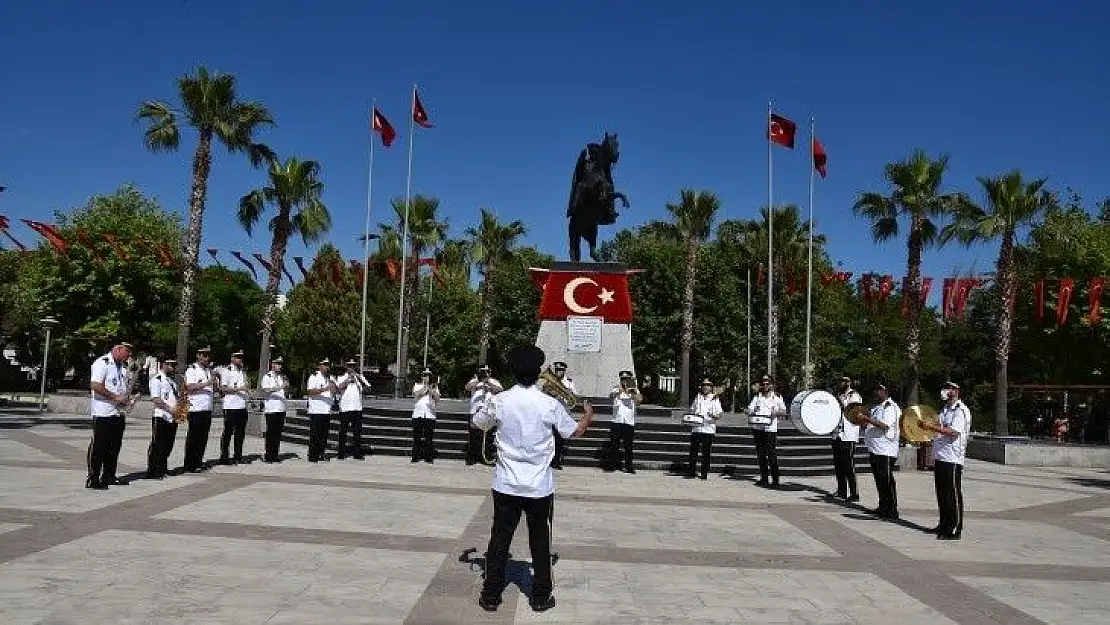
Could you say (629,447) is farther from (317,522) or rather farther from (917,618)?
(917,618)

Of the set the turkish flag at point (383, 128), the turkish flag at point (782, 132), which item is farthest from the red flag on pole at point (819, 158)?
the turkish flag at point (383, 128)

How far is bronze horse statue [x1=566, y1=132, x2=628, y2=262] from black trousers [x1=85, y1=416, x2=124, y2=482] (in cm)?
1369

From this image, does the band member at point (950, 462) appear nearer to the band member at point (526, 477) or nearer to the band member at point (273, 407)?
the band member at point (526, 477)

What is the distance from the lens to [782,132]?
90.6ft

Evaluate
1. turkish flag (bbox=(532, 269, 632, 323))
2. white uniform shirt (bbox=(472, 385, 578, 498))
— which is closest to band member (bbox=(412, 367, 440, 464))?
turkish flag (bbox=(532, 269, 632, 323))

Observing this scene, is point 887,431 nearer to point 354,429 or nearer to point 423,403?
point 423,403

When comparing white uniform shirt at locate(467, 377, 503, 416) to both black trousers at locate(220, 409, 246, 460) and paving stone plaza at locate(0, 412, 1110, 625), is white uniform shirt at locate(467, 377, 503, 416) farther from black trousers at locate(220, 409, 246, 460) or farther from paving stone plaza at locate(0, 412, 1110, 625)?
black trousers at locate(220, 409, 246, 460)

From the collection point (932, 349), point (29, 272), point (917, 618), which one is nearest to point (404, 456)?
point (917, 618)

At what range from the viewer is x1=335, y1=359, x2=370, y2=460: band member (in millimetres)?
15594

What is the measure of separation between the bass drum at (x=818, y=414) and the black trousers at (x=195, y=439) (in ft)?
31.5

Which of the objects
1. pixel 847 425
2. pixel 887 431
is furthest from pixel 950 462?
pixel 847 425

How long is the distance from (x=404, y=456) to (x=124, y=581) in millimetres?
11299

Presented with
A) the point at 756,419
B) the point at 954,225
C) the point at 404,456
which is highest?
the point at 954,225

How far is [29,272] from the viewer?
145 feet
